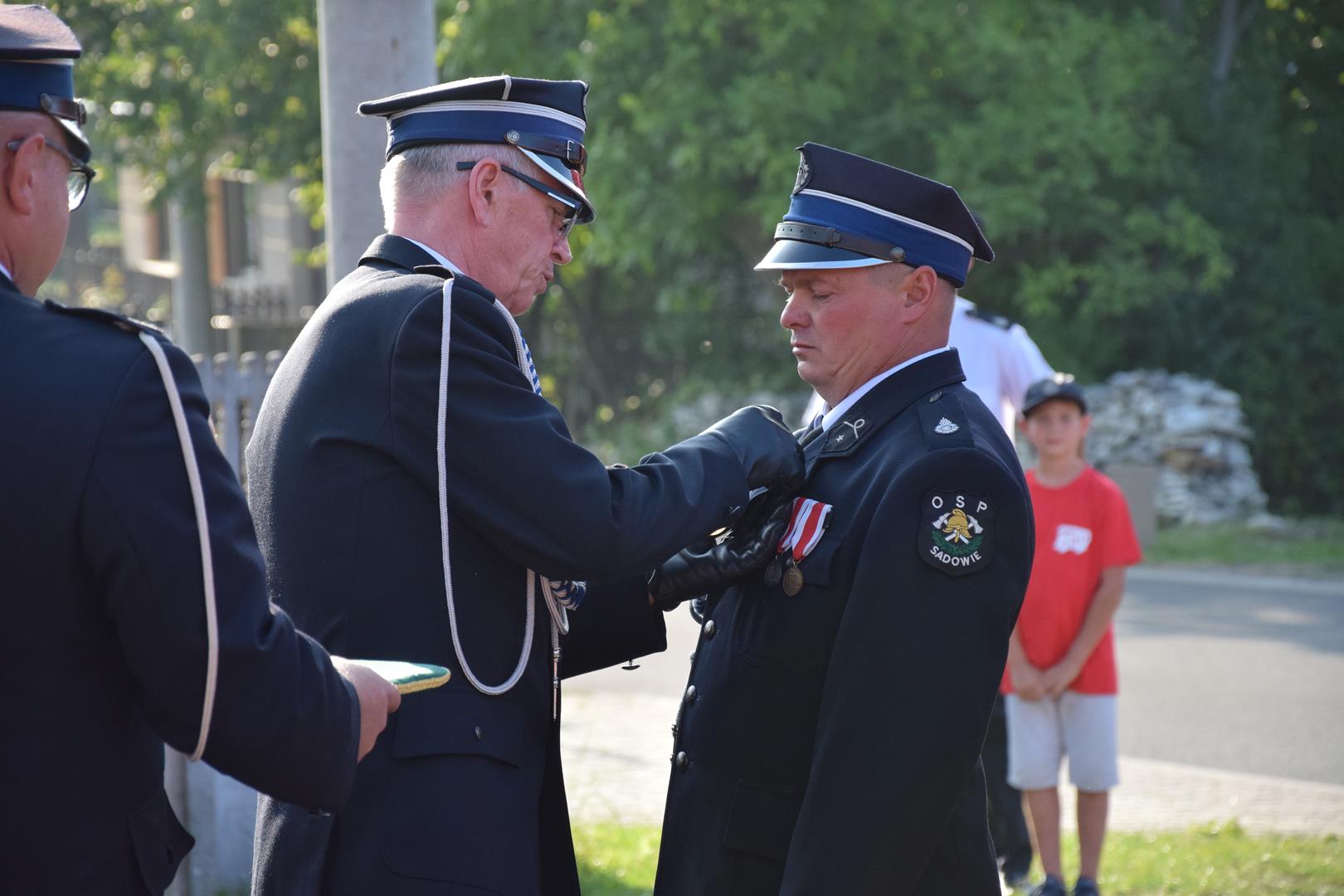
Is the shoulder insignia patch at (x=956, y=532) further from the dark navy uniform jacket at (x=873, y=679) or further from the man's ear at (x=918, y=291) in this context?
the man's ear at (x=918, y=291)

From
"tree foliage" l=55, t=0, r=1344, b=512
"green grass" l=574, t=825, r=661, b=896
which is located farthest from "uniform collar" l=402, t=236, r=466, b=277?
"tree foliage" l=55, t=0, r=1344, b=512

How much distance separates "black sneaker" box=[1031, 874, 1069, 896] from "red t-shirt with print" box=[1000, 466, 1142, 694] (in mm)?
679

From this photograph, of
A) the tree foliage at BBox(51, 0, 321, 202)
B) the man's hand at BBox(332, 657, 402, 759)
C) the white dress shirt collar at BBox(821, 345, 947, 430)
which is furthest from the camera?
the tree foliage at BBox(51, 0, 321, 202)

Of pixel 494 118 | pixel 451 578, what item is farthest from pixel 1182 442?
pixel 451 578

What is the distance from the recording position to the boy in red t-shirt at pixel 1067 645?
5.25m

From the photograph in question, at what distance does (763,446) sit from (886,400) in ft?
0.93

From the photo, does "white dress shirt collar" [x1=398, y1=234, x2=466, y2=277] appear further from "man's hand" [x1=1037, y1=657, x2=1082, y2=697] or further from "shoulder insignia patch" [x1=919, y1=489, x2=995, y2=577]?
"man's hand" [x1=1037, y1=657, x2=1082, y2=697]

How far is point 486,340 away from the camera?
2396 mm

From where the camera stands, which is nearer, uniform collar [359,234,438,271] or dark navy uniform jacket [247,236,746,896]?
dark navy uniform jacket [247,236,746,896]

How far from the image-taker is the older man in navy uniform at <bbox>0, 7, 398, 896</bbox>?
179 cm

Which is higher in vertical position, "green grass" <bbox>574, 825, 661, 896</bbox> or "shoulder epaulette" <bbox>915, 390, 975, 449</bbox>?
"shoulder epaulette" <bbox>915, 390, 975, 449</bbox>

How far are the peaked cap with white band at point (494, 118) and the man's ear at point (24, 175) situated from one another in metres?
0.77

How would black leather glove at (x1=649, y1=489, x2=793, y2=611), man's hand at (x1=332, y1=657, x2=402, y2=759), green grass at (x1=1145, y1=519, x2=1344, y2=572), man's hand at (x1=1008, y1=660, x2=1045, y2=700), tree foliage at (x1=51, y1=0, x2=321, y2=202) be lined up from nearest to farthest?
man's hand at (x1=332, y1=657, x2=402, y2=759) < black leather glove at (x1=649, y1=489, x2=793, y2=611) < man's hand at (x1=1008, y1=660, x2=1045, y2=700) < green grass at (x1=1145, y1=519, x2=1344, y2=572) < tree foliage at (x1=51, y1=0, x2=321, y2=202)

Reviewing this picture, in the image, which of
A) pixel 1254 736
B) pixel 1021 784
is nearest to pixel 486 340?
pixel 1021 784
